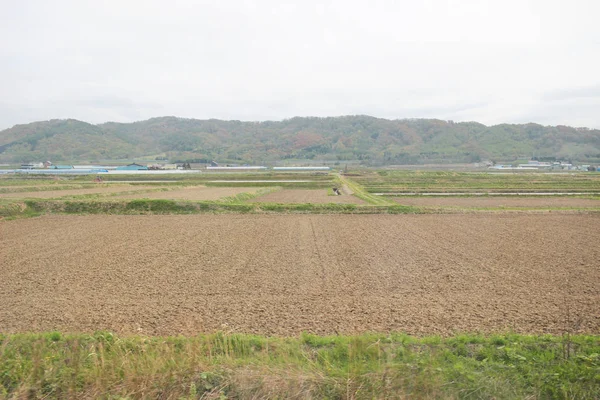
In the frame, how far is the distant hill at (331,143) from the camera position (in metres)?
135

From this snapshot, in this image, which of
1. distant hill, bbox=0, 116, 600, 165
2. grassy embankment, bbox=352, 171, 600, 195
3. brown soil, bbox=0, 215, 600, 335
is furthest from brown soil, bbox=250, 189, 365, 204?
distant hill, bbox=0, 116, 600, 165

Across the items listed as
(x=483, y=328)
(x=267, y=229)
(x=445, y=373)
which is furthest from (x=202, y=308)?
(x=267, y=229)

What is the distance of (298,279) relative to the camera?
9.44 metres

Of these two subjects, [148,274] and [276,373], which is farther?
[148,274]

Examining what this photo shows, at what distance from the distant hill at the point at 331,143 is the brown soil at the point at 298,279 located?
10707 cm

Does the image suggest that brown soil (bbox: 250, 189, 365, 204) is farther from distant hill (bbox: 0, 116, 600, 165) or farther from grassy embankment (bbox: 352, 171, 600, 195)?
distant hill (bbox: 0, 116, 600, 165)

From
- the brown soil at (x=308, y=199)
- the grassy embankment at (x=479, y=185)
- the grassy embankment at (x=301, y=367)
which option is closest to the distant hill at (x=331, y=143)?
the grassy embankment at (x=479, y=185)

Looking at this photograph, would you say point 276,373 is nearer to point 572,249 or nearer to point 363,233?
point 363,233

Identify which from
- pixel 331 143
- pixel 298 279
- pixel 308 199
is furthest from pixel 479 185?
pixel 331 143

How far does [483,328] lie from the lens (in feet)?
21.1

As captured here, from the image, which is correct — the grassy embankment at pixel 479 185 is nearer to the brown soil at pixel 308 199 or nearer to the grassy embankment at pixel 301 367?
the brown soil at pixel 308 199

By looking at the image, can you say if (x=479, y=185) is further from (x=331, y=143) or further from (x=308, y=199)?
(x=331, y=143)

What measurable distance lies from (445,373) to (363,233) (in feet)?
37.5

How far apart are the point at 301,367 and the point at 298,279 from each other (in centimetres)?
476
